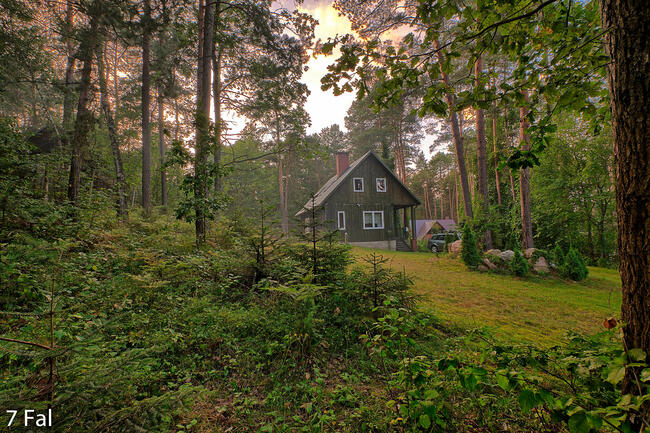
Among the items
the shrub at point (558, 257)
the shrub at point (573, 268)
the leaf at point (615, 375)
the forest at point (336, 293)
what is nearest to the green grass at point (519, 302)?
the forest at point (336, 293)

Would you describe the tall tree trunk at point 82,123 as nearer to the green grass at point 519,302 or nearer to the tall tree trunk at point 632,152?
the green grass at point 519,302

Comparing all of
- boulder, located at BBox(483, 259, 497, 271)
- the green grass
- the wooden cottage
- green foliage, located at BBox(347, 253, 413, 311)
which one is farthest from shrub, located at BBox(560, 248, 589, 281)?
the wooden cottage

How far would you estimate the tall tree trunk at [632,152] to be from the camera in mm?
1313

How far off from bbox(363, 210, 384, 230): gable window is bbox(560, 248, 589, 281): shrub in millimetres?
12549

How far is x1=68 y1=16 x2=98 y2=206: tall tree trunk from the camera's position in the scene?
6.85 metres

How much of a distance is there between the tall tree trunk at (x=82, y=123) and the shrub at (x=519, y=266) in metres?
13.4

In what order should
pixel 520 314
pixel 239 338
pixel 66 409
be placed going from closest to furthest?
pixel 66 409
pixel 239 338
pixel 520 314

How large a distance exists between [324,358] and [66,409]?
219 centimetres

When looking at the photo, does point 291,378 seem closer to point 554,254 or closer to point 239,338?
point 239,338

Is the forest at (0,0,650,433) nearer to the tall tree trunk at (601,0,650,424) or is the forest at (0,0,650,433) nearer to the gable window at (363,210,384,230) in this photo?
the tall tree trunk at (601,0,650,424)

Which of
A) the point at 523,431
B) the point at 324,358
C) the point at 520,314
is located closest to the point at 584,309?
the point at 520,314

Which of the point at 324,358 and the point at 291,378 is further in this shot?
the point at 324,358

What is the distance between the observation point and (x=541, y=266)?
8.12m

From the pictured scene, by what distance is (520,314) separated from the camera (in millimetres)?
4562
